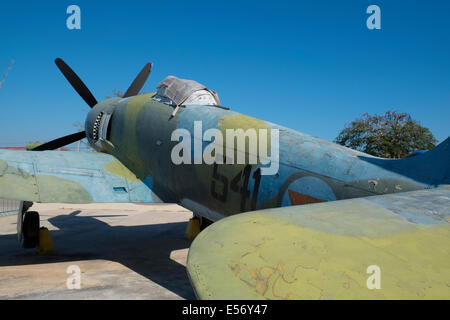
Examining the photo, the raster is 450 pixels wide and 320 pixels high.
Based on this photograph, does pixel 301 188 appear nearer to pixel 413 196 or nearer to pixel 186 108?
pixel 413 196

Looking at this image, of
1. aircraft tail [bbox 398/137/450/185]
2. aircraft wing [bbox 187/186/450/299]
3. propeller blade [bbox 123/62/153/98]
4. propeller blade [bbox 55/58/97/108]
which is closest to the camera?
aircraft wing [bbox 187/186/450/299]

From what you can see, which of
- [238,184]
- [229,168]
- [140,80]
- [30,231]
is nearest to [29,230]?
[30,231]

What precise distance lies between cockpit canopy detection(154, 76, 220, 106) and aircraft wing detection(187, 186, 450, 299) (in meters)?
5.12

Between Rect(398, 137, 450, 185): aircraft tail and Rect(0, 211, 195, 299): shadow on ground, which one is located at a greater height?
Rect(398, 137, 450, 185): aircraft tail

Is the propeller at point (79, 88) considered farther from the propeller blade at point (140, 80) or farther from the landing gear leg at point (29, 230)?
the landing gear leg at point (29, 230)

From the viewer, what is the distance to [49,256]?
7562mm

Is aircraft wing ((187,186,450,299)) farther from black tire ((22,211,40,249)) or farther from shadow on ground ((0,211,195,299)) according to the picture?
black tire ((22,211,40,249))

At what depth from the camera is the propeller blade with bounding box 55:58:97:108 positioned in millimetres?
11398

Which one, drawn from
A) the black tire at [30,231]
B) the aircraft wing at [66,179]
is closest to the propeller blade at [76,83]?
the aircraft wing at [66,179]

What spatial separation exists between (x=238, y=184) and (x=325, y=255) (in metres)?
3.44

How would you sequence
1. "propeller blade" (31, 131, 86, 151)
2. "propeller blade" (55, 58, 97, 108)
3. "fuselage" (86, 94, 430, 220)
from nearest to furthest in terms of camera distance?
"fuselage" (86, 94, 430, 220) → "propeller blade" (31, 131, 86, 151) → "propeller blade" (55, 58, 97, 108)

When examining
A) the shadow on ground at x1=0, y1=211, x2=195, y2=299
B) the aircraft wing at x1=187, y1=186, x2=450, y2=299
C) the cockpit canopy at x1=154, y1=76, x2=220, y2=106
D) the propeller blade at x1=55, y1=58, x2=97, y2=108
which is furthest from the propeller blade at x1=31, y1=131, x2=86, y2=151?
the aircraft wing at x1=187, y1=186, x2=450, y2=299

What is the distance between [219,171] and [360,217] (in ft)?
11.5

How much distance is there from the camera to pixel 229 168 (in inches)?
198
